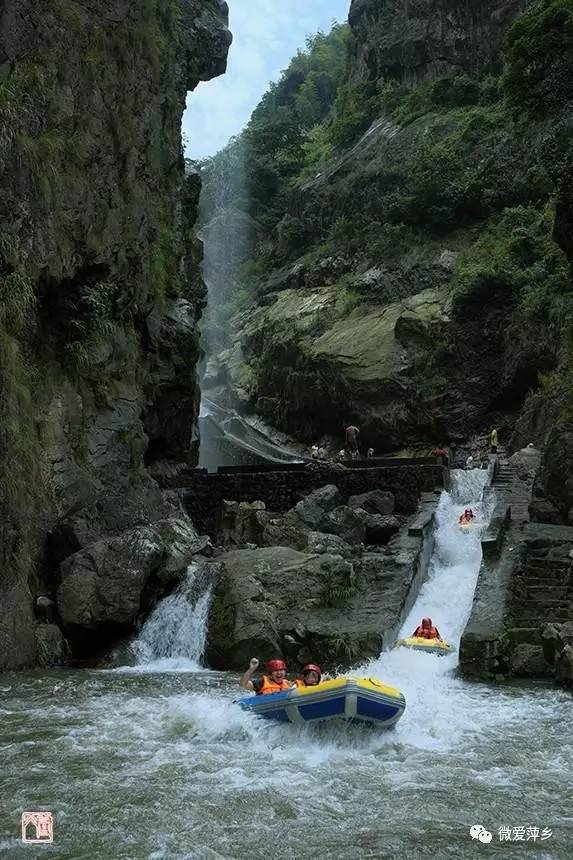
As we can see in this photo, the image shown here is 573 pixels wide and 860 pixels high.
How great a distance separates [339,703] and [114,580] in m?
7.56

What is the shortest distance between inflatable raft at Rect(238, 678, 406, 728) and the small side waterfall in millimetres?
5802

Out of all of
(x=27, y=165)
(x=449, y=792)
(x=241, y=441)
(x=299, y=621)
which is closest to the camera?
(x=449, y=792)

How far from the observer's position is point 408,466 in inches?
989

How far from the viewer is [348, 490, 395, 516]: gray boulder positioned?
23.7 metres

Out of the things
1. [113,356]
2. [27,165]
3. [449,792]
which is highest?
[27,165]

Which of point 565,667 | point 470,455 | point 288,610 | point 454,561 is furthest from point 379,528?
point 470,455

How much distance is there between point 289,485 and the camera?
25391 mm

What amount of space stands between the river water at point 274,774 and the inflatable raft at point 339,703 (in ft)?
0.63

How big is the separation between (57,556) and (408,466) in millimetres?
12070

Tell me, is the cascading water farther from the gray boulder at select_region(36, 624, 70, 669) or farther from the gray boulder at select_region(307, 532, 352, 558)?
the gray boulder at select_region(36, 624, 70, 669)

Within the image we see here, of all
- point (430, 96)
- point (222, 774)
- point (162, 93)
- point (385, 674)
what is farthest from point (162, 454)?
point (430, 96)

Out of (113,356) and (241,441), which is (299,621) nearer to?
(113,356)

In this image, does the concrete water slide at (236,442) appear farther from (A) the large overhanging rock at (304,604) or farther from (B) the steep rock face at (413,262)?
(A) the large overhanging rock at (304,604)

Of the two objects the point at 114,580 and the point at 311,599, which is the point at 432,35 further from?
the point at 114,580
